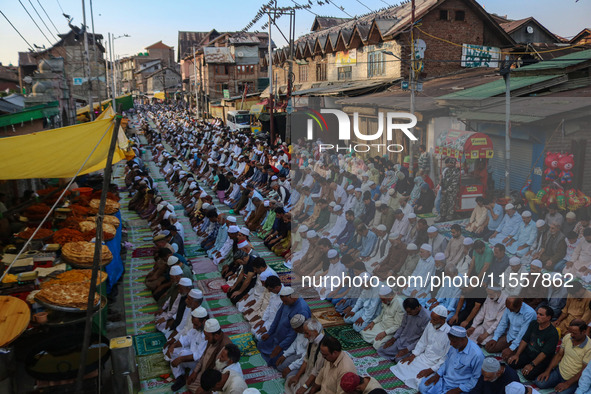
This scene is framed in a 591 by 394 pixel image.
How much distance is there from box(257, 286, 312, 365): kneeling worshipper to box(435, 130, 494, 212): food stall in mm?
7142

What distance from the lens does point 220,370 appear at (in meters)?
5.18

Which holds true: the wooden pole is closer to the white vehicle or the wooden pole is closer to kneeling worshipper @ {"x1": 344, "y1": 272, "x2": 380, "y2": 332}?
kneeling worshipper @ {"x1": 344, "y1": 272, "x2": 380, "y2": 332}

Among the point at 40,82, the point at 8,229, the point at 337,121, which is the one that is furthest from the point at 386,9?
the point at 8,229

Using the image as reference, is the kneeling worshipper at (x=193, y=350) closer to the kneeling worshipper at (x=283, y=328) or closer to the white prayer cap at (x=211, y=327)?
the white prayer cap at (x=211, y=327)

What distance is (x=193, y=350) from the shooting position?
5.97m

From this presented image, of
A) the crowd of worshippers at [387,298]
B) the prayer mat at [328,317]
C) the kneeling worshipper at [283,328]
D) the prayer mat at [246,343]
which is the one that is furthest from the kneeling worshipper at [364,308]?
the prayer mat at [246,343]

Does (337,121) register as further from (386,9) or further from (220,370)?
(220,370)

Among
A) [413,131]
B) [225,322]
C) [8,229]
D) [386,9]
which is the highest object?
[386,9]

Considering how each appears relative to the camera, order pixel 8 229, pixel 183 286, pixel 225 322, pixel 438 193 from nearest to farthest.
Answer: pixel 183 286, pixel 225 322, pixel 8 229, pixel 438 193

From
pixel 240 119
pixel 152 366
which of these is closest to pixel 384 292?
pixel 152 366

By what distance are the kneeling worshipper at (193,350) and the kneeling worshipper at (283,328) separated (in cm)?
90

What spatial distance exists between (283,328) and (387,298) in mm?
1414

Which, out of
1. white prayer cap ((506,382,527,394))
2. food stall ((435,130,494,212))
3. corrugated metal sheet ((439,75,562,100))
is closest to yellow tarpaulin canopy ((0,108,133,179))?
white prayer cap ((506,382,527,394))

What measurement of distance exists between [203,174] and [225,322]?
1240cm
